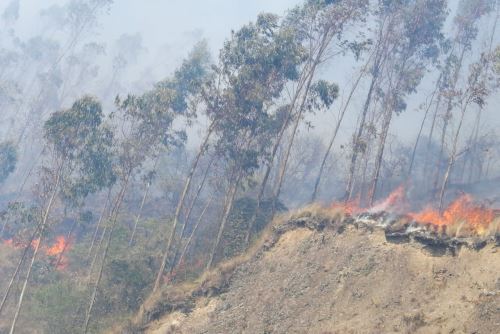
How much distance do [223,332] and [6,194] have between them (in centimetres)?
5804

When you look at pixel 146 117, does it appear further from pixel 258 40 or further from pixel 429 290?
pixel 429 290

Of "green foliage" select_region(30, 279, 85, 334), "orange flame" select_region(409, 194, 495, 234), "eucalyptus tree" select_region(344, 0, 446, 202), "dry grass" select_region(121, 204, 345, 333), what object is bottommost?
"green foliage" select_region(30, 279, 85, 334)

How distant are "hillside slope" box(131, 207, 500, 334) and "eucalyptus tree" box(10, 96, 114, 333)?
12.1 m

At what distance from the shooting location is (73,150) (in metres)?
30.0

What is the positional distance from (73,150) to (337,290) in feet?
68.1

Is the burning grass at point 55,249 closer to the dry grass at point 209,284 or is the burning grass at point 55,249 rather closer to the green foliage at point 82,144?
the green foliage at point 82,144

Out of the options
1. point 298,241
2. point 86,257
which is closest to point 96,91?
point 86,257

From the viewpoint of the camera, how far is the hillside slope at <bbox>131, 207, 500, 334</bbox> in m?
13.6

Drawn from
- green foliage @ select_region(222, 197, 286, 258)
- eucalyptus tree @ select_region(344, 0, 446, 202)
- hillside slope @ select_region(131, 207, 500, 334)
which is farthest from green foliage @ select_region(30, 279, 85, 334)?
eucalyptus tree @ select_region(344, 0, 446, 202)

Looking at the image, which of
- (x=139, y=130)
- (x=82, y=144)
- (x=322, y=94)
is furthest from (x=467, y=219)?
A: (x=82, y=144)

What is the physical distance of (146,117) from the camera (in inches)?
1281

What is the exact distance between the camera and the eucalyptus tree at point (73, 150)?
95.1ft

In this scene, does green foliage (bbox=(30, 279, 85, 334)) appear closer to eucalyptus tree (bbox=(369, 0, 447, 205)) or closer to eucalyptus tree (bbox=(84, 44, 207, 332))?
eucalyptus tree (bbox=(84, 44, 207, 332))

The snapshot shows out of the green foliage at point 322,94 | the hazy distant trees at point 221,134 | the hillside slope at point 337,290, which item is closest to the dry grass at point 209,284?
the hillside slope at point 337,290
